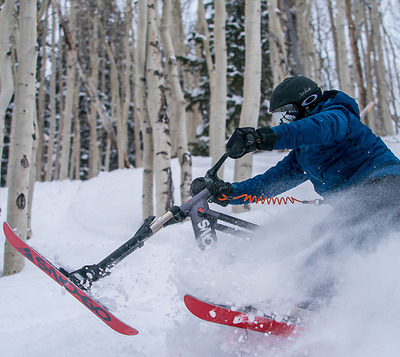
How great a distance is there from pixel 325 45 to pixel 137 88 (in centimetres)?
2015

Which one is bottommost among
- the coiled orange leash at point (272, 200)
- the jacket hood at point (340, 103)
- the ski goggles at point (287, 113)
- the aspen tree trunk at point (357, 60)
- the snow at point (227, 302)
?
the snow at point (227, 302)

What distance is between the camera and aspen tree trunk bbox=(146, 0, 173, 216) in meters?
6.41

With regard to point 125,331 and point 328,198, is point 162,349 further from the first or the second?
point 328,198

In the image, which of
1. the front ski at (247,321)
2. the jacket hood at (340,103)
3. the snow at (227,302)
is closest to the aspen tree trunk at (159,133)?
the snow at (227,302)

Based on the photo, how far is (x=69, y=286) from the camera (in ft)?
7.81

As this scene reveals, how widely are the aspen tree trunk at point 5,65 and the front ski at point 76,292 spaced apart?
2599mm

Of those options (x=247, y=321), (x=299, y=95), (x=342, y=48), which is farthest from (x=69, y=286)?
(x=342, y=48)

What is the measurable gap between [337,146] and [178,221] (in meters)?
1.19

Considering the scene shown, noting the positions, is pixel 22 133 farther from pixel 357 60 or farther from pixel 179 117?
pixel 357 60

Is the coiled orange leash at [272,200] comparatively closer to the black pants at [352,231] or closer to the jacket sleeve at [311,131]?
the black pants at [352,231]

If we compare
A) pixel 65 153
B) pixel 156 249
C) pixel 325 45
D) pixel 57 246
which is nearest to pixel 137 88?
pixel 57 246

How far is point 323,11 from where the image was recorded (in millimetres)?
23578

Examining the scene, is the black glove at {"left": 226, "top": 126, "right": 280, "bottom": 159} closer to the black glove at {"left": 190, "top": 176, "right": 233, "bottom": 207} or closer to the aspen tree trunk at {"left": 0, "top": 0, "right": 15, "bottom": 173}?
the black glove at {"left": 190, "top": 176, "right": 233, "bottom": 207}

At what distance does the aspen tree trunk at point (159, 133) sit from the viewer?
21.0 ft
